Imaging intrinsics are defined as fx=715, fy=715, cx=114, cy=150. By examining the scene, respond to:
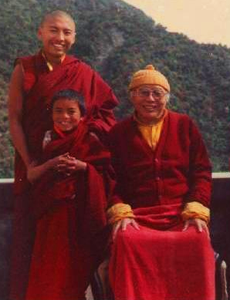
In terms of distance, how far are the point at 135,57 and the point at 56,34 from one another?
6.88ft

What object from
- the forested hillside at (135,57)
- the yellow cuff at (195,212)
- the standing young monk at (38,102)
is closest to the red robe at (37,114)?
the standing young monk at (38,102)

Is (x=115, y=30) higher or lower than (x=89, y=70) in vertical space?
higher

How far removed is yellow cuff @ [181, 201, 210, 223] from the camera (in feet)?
12.5

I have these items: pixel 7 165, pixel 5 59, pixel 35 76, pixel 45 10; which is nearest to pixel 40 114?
pixel 35 76

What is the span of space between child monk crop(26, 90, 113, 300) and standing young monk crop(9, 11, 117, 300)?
0.48 ft

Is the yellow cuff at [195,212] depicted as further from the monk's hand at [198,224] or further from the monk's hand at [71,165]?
the monk's hand at [71,165]

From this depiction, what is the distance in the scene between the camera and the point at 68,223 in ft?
12.6

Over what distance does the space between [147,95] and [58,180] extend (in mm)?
680

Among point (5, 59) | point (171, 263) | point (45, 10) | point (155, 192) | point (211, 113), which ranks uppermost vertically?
point (45, 10)

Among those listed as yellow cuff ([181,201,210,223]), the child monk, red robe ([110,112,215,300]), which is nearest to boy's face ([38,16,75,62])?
the child monk

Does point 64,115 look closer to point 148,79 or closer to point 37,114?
point 37,114

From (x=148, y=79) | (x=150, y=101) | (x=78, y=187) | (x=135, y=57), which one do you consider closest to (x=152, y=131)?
(x=150, y=101)

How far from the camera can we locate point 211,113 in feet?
19.3

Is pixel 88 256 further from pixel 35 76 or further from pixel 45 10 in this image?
pixel 45 10
